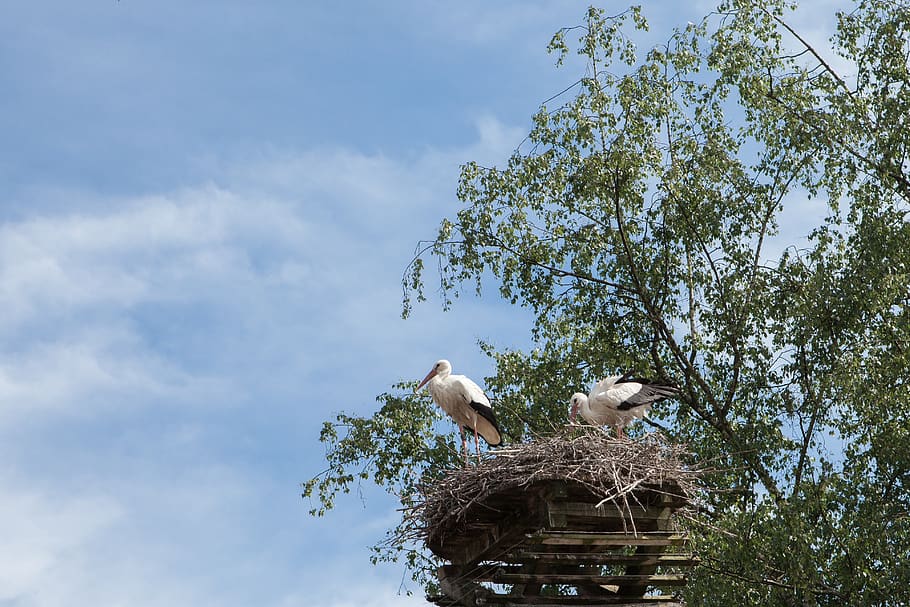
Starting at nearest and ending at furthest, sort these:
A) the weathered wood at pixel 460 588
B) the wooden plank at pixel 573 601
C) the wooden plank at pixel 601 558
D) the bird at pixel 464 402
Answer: the wooden plank at pixel 601 558
the wooden plank at pixel 573 601
the weathered wood at pixel 460 588
the bird at pixel 464 402

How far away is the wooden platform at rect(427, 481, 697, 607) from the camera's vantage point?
365 inches

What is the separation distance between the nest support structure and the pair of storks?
7.45 feet

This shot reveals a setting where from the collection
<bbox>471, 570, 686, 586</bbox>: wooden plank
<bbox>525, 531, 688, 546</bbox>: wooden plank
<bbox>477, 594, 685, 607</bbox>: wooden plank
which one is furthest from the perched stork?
<bbox>525, 531, 688, 546</bbox>: wooden plank

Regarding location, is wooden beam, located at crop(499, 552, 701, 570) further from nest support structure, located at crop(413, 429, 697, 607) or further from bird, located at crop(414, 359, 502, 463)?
bird, located at crop(414, 359, 502, 463)

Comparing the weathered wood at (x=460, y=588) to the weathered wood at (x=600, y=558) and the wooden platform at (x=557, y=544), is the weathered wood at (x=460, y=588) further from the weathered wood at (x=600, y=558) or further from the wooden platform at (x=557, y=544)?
the weathered wood at (x=600, y=558)

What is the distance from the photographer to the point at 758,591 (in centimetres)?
1259

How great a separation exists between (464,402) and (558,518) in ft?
12.7

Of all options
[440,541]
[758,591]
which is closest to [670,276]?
[758,591]

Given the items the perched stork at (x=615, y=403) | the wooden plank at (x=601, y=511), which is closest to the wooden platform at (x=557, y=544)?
the wooden plank at (x=601, y=511)

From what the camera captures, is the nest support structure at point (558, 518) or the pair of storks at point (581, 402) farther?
the pair of storks at point (581, 402)

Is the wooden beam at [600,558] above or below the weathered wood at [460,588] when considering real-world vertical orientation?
below

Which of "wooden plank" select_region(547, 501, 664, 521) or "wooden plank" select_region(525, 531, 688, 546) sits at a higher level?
"wooden plank" select_region(547, 501, 664, 521)

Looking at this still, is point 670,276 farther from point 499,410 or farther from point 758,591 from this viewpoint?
point 758,591

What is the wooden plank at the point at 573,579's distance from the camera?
975cm
